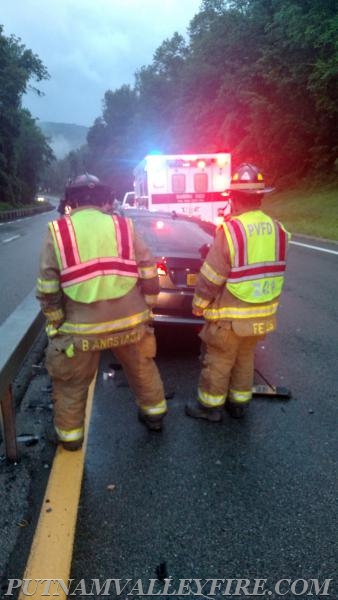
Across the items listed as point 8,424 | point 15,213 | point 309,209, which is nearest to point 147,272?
point 8,424

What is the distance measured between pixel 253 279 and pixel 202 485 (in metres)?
1.33

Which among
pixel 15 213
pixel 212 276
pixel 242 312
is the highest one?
pixel 212 276

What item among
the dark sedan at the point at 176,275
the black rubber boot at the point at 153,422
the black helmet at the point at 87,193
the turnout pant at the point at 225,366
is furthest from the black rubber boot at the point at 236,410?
the black helmet at the point at 87,193

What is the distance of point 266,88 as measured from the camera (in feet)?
111

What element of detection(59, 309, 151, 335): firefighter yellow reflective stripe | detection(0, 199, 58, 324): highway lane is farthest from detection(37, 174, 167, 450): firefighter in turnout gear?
detection(0, 199, 58, 324): highway lane

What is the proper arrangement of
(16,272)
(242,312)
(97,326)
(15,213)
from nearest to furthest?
(97,326) < (242,312) < (16,272) < (15,213)

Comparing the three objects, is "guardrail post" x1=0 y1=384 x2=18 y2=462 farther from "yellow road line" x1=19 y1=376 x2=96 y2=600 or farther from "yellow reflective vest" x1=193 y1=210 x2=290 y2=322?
"yellow reflective vest" x1=193 y1=210 x2=290 y2=322

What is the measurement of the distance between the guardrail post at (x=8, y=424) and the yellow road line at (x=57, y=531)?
27 cm

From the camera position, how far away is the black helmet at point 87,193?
3.24 metres

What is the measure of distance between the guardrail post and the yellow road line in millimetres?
266

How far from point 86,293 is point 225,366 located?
3.83ft

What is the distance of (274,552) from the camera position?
250 centimetres

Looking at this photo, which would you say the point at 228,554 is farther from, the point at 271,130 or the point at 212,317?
the point at 271,130

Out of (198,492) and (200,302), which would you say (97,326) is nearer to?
(200,302)
